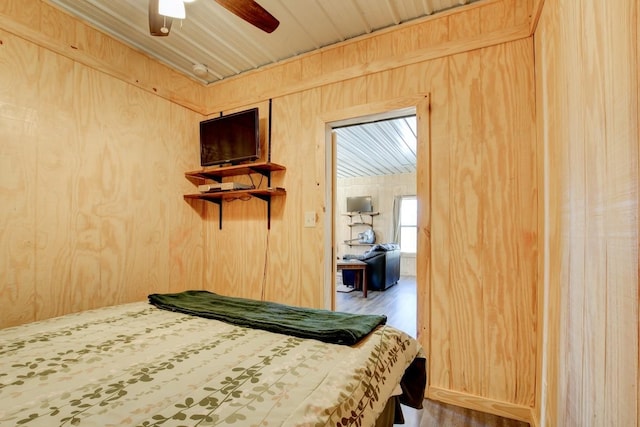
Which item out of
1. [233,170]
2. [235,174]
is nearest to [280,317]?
[233,170]

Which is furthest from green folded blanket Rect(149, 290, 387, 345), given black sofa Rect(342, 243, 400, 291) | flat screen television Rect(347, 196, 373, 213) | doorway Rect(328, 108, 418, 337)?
flat screen television Rect(347, 196, 373, 213)

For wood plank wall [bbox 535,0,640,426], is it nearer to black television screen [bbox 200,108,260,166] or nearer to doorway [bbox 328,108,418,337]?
doorway [bbox 328,108,418,337]

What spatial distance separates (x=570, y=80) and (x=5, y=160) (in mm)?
2885

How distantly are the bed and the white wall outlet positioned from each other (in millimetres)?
1115

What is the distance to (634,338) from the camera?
0.60 metres

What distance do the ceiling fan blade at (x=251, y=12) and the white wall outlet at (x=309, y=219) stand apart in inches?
52.9

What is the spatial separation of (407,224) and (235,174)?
19.8 feet

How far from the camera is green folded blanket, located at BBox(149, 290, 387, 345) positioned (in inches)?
45.3

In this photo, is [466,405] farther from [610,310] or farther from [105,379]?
[105,379]

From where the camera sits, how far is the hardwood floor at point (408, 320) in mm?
1729

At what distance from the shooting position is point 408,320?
146 inches

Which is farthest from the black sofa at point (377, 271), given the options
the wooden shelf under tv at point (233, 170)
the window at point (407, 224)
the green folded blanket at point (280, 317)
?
the green folded blanket at point (280, 317)

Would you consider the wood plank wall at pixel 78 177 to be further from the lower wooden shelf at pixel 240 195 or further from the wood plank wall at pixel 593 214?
the wood plank wall at pixel 593 214

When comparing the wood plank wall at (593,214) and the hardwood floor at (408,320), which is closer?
the wood plank wall at (593,214)
